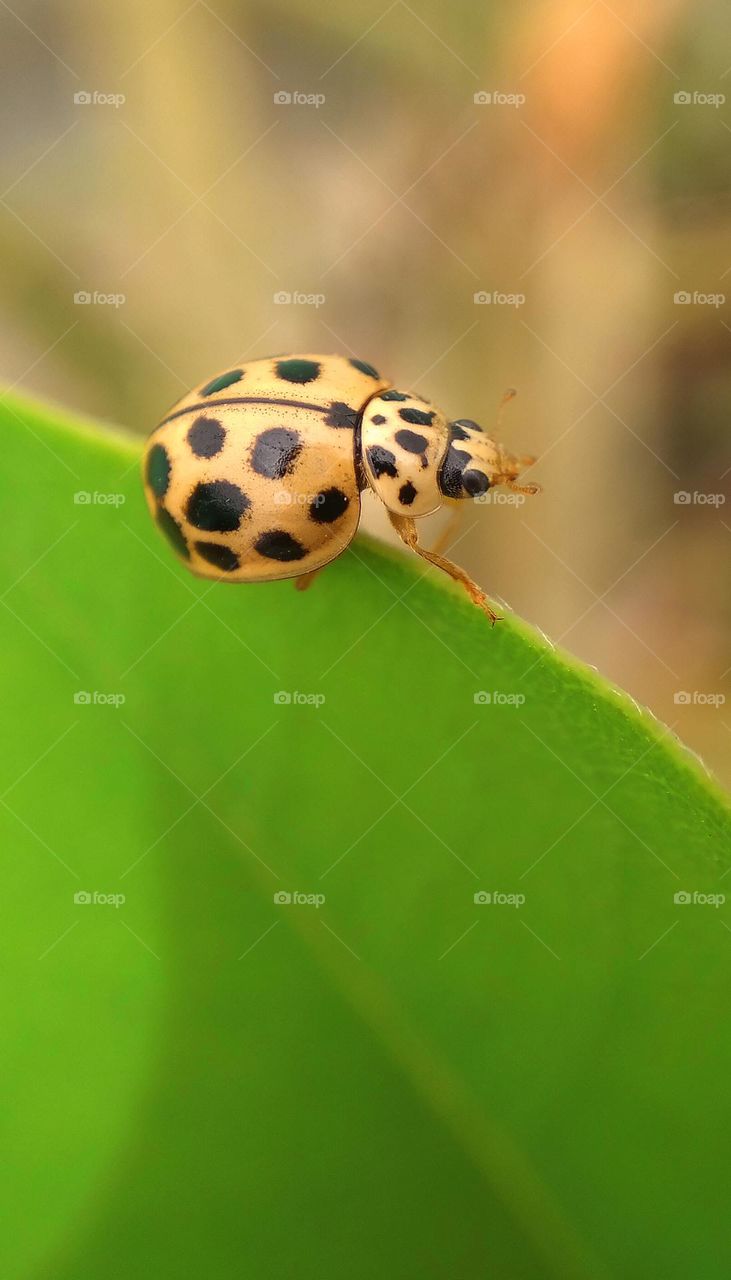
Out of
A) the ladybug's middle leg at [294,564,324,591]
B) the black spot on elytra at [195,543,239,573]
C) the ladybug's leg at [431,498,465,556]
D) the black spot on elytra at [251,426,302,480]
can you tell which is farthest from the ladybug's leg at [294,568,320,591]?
the ladybug's leg at [431,498,465,556]

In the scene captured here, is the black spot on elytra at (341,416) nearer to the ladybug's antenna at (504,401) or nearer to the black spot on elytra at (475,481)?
the black spot on elytra at (475,481)

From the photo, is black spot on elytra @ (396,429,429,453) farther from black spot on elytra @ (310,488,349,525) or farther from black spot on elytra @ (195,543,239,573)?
black spot on elytra @ (195,543,239,573)

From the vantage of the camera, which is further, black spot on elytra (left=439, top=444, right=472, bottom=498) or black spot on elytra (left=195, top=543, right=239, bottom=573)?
black spot on elytra (left=439, top=444, right=472, bottom=498)

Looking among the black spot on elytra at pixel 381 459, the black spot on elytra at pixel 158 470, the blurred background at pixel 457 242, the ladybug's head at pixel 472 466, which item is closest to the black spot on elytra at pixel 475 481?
the ladybug's head at pixel 472 466

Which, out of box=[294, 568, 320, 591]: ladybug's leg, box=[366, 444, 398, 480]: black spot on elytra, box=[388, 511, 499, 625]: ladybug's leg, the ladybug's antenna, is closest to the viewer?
box=[294, 568, 320, 591]: ladybug's leg

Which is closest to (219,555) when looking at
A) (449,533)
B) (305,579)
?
(305,579)

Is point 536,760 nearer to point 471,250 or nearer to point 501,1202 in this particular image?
point 501,1202
